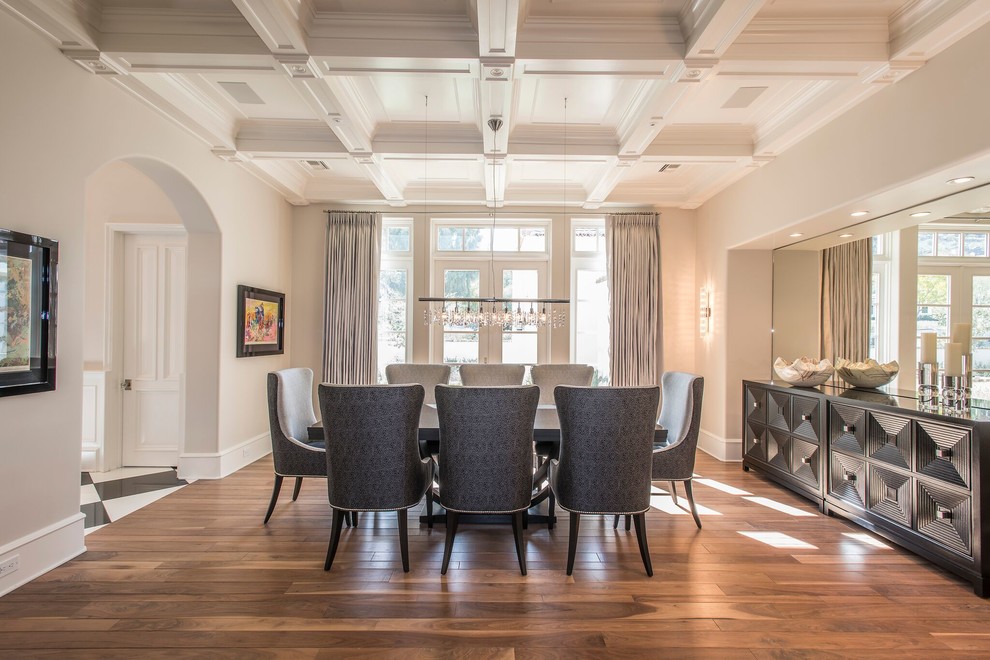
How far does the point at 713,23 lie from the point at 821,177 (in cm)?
185

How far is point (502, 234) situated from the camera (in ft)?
19.9

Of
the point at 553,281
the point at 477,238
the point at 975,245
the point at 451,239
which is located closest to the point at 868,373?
the point at 975,245

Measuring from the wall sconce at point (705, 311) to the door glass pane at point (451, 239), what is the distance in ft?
9.49

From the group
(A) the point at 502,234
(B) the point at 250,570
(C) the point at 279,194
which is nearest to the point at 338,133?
(C) the point at 279,194

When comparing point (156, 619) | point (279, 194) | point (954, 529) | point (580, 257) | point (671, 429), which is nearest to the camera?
point (156, 619)

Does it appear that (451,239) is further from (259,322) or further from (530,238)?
(259,322)

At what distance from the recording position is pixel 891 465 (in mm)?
2928

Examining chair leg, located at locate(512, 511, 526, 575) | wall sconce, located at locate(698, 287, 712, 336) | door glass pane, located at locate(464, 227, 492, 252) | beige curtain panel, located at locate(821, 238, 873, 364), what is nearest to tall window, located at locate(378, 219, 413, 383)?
door glass pane, located at locate(464, 227, 492, 252)

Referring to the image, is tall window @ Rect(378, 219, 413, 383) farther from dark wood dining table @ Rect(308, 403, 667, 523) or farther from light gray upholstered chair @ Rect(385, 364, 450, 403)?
dark wood dining table @ Rect(308, 403, 667, 523)

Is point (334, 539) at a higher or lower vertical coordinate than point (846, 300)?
lower

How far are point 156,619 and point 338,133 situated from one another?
10.6 ft

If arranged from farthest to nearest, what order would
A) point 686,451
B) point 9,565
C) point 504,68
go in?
point 686,451
point 504,68
point 9,565

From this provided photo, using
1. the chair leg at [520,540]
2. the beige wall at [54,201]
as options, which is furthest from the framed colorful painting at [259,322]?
the chair leg at [520,540]

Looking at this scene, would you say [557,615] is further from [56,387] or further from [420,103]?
[420,103]
